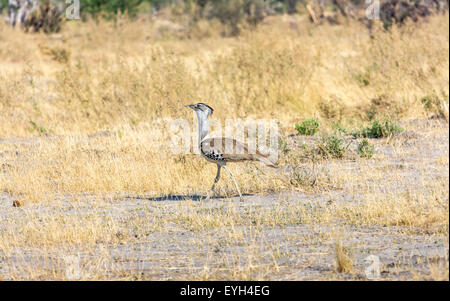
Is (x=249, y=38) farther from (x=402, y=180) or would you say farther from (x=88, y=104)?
(x=402, y=180)

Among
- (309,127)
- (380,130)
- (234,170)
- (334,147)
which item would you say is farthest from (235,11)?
(234,170)

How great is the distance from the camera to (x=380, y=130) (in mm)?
11391

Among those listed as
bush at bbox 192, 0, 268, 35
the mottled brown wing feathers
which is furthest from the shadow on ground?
bush at bbox 192, 0, 268, 35

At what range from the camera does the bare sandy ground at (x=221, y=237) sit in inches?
216

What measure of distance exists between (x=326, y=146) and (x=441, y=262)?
5.16 m

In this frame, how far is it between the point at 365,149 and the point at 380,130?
60.7 inches

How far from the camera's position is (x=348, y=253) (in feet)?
18.8

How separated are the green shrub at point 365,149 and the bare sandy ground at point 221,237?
0.98 meters

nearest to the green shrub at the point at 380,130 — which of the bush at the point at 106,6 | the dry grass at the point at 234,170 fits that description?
the dry grass at the point at 234,170

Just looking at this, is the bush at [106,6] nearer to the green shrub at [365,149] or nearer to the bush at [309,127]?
the bush at [309,127]

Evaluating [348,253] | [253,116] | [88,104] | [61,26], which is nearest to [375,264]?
[348,253]

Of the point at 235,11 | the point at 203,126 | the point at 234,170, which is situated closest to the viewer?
the point at 203,126

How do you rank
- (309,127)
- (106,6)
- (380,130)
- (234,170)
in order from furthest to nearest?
(106,6) → (309,127) → (380,130) → (234,170)

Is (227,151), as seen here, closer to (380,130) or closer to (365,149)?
(365,149)
